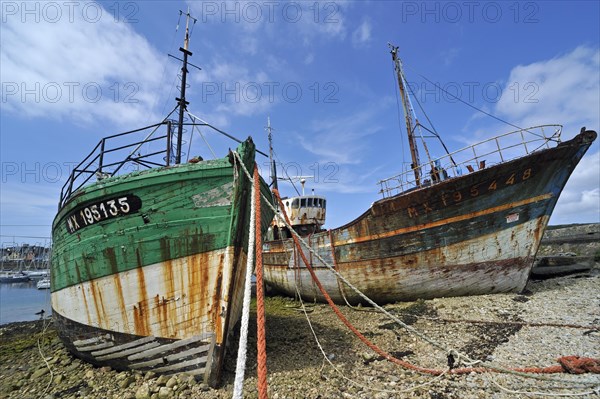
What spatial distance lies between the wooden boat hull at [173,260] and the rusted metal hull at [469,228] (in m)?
6.31

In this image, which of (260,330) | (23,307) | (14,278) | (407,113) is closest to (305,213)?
(407,113)

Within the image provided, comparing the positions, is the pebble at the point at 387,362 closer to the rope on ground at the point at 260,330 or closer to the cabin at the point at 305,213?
the rope on ground at the point at 260,330

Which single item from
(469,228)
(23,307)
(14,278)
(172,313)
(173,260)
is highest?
(14,278)

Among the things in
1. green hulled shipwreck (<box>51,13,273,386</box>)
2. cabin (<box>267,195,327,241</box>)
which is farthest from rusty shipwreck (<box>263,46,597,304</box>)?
cabin (<box>267,195,327,241</box>)

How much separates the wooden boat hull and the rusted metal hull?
6.31 m

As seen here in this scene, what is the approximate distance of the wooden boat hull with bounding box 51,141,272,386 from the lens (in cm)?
487

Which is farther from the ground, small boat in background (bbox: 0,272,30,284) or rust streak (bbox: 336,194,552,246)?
small boat in background (bbox: 0,272,30,284)

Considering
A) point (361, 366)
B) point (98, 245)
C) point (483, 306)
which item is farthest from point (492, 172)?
point (98, 245)

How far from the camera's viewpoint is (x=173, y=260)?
16.4 feet

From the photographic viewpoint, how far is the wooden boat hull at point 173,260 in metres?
4.87

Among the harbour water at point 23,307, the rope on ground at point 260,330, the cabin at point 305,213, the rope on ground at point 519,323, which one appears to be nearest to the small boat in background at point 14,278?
the harbour water at point 23,307

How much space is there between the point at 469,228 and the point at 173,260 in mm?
8699

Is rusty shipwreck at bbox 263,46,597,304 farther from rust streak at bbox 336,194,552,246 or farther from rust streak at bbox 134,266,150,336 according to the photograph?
rust streak at bbox 134,266,150,336

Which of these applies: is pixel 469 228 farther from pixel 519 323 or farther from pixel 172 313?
pixel 172 313
